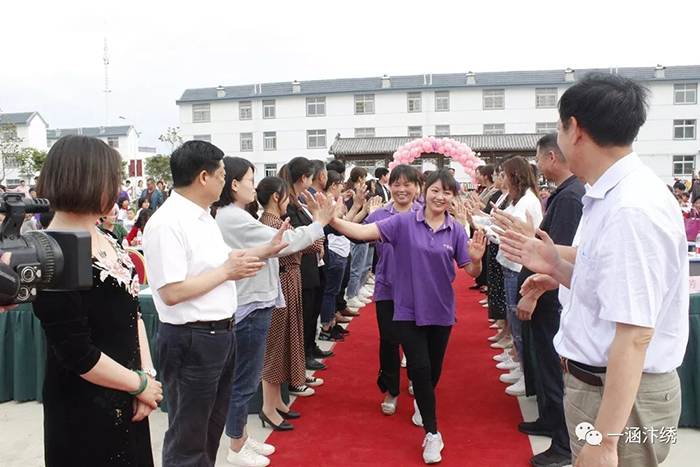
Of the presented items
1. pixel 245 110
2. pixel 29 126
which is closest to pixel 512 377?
pixel 245 110

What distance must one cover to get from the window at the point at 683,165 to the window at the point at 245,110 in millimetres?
26002

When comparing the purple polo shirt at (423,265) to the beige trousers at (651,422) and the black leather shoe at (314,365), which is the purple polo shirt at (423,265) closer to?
the black leather shoe at (314,365)

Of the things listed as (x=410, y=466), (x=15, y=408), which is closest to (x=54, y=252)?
(x=410, y=466)

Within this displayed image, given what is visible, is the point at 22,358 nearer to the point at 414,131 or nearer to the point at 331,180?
the point at 331,180

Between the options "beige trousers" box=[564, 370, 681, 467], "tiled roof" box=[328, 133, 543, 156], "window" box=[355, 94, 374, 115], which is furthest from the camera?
"window" box=[355, 94, 374, 115]

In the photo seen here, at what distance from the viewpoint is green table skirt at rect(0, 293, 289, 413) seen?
12.5 ft

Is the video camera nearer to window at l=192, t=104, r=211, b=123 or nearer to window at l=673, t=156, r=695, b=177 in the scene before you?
window at l=673, t=156, r=695, b=177

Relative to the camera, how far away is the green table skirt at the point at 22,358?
3.81 m

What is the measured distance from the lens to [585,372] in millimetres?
1558

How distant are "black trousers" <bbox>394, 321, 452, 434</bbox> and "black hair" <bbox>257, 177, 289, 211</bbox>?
1.08 metres

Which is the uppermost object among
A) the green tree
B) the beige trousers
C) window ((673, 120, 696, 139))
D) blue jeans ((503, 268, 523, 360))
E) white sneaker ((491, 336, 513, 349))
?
window ((673, 120, 696, 139))

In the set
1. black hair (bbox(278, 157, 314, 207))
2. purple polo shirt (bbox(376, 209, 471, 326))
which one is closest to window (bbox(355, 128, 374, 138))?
black hair (bbox(278, 157, 314, 207))

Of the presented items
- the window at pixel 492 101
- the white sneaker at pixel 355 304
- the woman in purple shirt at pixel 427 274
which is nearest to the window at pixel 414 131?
the window at pixel 492 101

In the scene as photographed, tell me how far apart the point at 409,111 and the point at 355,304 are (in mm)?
29047
